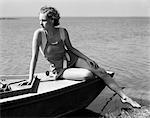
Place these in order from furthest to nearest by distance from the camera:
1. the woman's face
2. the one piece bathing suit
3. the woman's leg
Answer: the woman's leg → the one piece bathing suit → the woman's face

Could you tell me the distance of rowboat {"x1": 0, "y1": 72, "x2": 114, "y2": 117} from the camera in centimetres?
377

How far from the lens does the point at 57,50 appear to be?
459cm

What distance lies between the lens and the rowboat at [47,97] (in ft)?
12.4

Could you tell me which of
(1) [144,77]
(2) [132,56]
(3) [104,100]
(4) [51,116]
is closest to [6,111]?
(4) [51,116]

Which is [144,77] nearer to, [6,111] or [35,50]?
[35,50]

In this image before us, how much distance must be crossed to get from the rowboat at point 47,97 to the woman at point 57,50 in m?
0.12

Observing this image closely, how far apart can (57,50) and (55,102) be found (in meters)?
0.80

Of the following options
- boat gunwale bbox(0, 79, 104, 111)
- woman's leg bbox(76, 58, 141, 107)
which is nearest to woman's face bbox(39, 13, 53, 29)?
woman's leg bbox(76, 58, 141, 107)

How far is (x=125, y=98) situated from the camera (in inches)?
→ 187

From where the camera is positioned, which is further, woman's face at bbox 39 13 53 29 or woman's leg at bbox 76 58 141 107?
woman's leg at bbox 76 58 141 107

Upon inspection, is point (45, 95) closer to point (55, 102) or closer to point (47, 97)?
point (47, 97)

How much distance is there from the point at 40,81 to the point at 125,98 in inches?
51.8

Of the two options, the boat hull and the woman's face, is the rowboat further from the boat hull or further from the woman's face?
the woman's face

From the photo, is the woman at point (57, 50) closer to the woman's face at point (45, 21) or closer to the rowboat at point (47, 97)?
the woman's face at point (45, 21)
